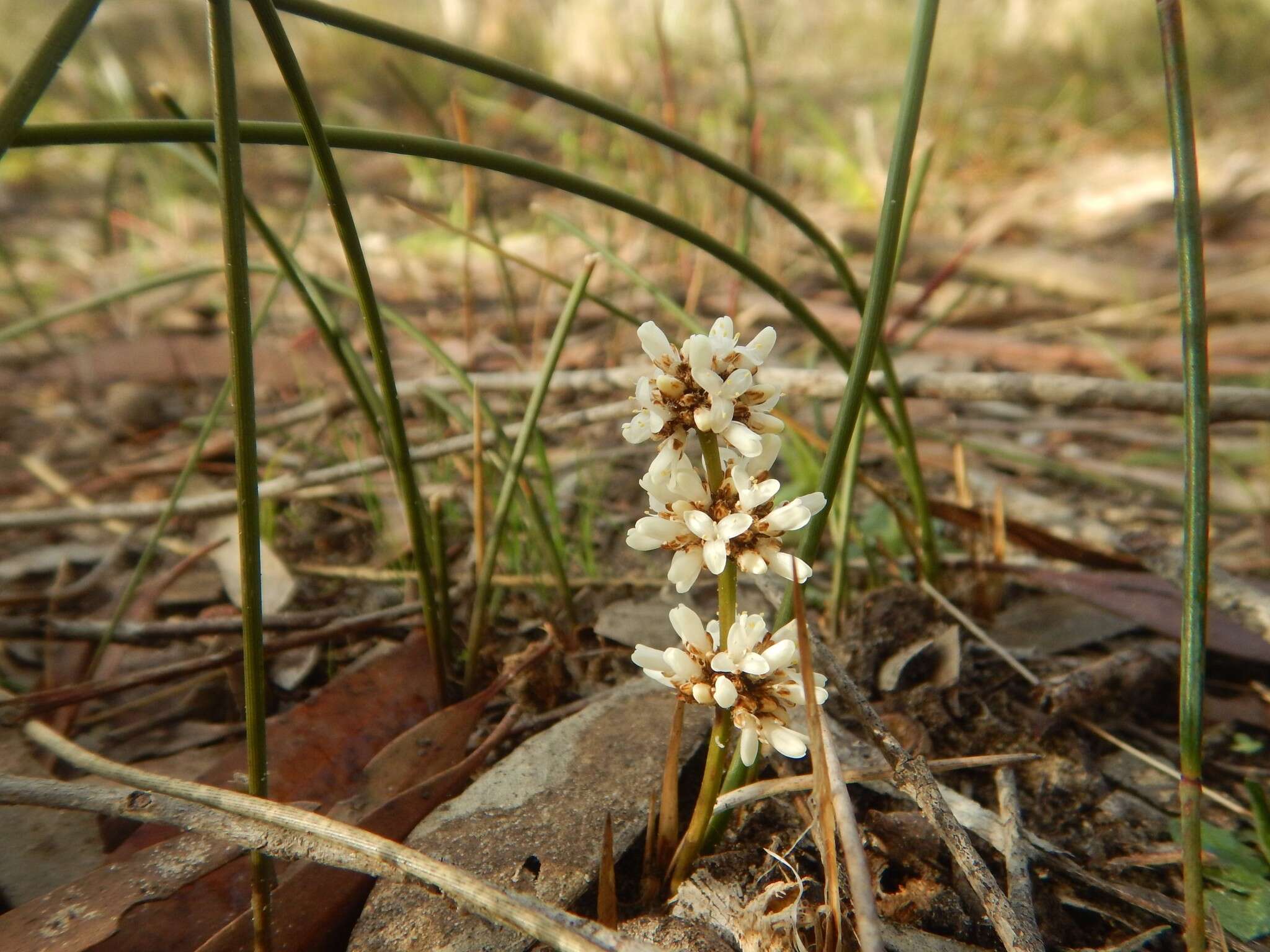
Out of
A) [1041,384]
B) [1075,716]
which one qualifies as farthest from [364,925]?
[1041,384]

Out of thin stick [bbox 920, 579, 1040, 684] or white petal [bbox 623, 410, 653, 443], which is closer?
white petal [bbox 623, 410, 653, 443]

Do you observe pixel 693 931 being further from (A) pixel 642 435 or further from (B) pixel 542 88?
(B) pixel 542 88

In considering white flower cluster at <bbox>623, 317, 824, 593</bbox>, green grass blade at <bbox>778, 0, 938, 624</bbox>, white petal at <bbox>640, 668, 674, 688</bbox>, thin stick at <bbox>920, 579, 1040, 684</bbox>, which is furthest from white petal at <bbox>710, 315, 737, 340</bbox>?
thin stick at <bbox>920, 579, 1040, 684</bbox>

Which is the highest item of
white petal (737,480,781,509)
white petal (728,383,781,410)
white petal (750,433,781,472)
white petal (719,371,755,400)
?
white petal (719,371,755,400)

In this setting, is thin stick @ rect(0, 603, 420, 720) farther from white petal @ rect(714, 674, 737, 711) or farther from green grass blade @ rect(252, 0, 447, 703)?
white petal @ rect(714, 674, 737, 711)

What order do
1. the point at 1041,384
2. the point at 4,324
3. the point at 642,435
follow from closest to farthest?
1. the point at 642,435
2. the point at 1041,384
3. the point at 4,324

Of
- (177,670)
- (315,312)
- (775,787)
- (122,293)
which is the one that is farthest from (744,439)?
(122,293)

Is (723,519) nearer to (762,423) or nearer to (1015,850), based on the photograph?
(762,423)
